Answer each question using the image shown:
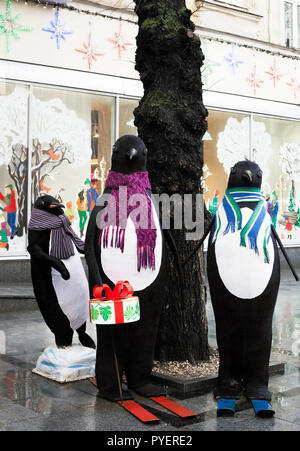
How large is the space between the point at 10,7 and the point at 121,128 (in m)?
2.87

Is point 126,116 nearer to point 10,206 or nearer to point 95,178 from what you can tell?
point 95,178

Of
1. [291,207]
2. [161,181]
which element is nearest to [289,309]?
[161,181]

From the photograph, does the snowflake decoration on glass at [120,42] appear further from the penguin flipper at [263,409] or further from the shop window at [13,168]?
the penguin flipper at [263,409]

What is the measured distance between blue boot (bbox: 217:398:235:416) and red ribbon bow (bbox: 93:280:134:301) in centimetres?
96

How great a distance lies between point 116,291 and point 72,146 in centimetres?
671

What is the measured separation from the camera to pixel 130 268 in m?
4.02

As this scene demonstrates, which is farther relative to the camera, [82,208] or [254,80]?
[254,80]

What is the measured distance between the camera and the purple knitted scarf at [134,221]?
4.01 metres

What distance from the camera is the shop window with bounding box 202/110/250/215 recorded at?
12.1 meters

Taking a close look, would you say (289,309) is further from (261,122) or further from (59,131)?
(261,122)

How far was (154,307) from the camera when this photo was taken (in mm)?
4145

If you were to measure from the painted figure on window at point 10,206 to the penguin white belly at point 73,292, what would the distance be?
15.9 ft

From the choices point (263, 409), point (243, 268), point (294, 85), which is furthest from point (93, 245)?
point (294, 85)

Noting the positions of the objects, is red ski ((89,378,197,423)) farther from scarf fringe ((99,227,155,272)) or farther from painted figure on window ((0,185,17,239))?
painted figure on window ((0,185,17,239))
